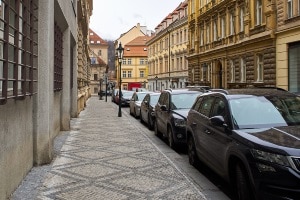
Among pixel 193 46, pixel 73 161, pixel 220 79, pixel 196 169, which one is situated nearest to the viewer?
pixel 196 169

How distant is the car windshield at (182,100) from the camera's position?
11.9 metres

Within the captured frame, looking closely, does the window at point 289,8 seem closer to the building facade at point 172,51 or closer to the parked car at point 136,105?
the parked car at point 136,105

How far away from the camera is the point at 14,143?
20.1 feet

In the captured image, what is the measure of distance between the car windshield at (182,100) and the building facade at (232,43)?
13.3 meters

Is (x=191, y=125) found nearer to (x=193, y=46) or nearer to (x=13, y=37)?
(x=13, y=37)

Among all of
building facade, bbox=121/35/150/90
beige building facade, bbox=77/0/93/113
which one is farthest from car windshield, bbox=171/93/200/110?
building facade, bbox=121/35/150/90

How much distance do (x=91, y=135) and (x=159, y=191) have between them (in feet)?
24.9

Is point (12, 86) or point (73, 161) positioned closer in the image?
point (12, 86)

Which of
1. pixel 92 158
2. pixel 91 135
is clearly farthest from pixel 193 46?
pixel 92 158

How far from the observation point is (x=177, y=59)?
5712cm

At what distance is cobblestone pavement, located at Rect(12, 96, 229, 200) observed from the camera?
6.12 m

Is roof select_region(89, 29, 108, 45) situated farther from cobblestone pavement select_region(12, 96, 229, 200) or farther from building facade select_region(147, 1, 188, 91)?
cobblestone pavement select_region(12, 96, 229, 200)

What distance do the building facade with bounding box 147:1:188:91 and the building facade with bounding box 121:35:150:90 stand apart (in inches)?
918

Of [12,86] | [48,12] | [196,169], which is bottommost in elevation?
[196,169]
